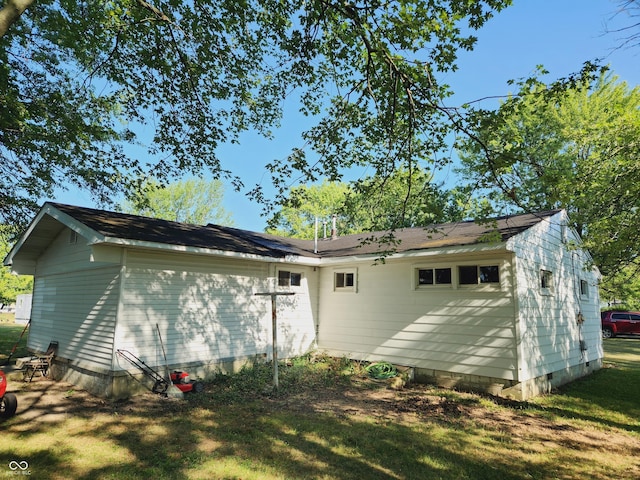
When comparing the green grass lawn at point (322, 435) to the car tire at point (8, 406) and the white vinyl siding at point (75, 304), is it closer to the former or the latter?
the car tire at point (8, 406)

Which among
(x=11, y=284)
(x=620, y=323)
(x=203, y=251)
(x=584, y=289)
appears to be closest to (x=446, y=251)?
(x=203, y=251)

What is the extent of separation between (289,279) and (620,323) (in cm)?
2260

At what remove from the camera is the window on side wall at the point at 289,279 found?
35.2 ft

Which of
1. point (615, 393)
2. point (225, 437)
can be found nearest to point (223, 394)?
point (225, 437)

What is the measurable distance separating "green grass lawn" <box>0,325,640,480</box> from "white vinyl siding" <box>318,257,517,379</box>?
0.85m

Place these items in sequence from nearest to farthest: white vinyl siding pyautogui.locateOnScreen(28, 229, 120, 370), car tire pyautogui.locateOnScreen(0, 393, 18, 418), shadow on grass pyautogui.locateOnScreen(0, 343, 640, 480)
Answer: shadow on grass pyautogui.locateOnScreen(0, 343, 640, 480) → car tire pyautogui.locateOnScreen(0, 393, 18, 418) → white vinyl siding pyautogui.locateOnScreen(28, 229, 120, 370)

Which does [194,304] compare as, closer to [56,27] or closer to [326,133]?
[326,133]

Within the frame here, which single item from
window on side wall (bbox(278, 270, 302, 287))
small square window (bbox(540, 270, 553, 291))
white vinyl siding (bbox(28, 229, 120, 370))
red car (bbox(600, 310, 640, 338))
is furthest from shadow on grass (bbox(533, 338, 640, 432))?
red car (bbox(600, 310, 640, 338))

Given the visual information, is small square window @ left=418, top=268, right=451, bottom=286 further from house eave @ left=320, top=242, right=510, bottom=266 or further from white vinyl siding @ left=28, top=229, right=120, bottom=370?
white vinyl siding @ left=28, top=229, right=120, bottom=370

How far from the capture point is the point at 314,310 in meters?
11.4

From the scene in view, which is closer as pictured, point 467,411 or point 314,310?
point 467,411

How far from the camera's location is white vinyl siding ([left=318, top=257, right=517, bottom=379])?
779cm

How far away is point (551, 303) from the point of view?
356 inches

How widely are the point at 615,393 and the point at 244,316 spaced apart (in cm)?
929
